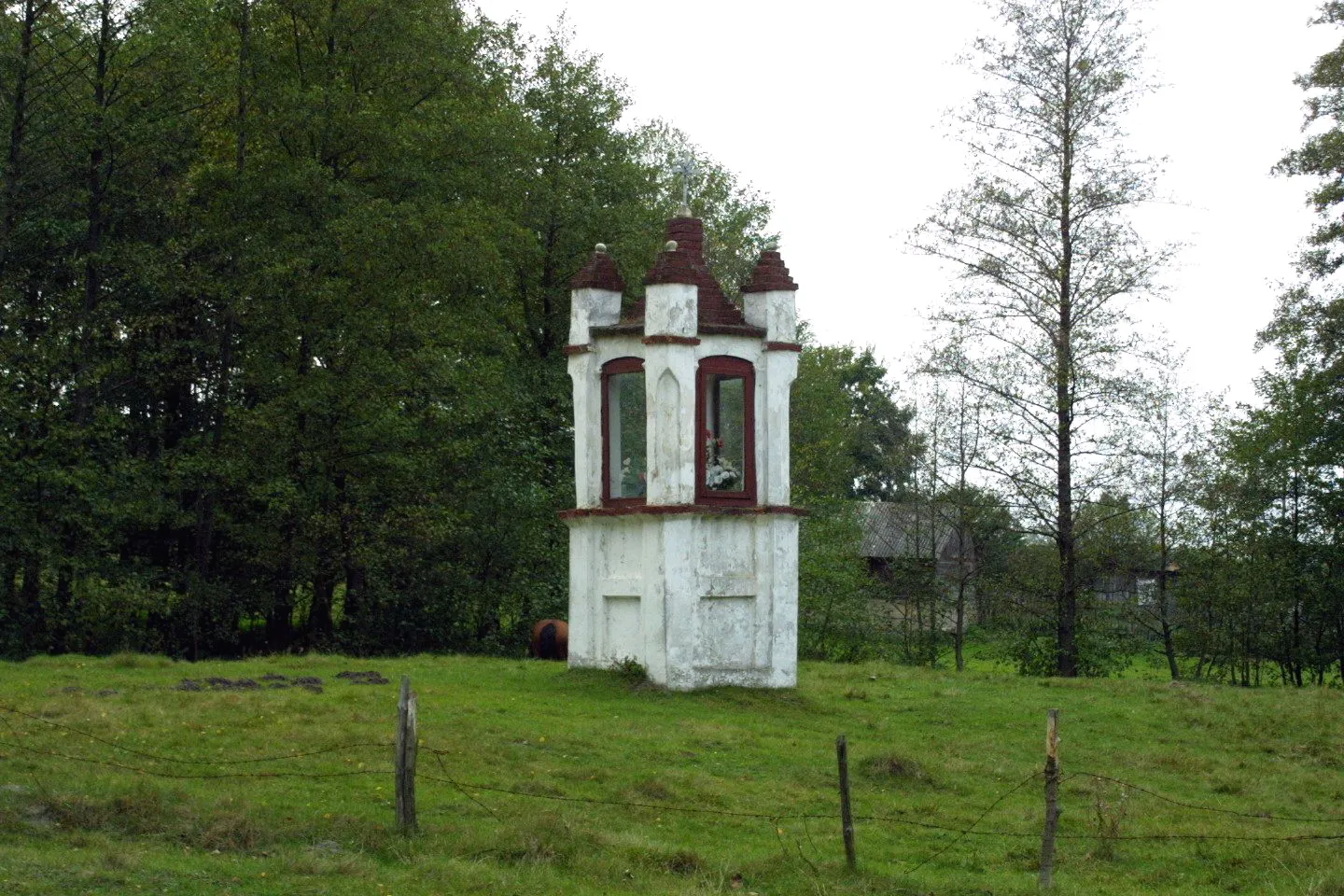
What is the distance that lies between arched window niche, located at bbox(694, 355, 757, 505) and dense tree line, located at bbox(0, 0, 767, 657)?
476 inches

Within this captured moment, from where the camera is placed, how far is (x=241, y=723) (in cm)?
1828

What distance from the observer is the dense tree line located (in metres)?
31.3

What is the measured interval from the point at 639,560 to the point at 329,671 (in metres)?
5.38

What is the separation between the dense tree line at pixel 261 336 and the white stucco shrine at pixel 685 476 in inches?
425

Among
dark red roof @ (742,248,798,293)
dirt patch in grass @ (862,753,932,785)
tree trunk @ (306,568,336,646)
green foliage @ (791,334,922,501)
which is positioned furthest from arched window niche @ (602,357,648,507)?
green foliage @ (791,334,922,501)

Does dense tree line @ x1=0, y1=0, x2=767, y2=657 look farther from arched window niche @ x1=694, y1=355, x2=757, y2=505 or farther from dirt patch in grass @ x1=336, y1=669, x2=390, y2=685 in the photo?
arched window niche @ x1=694, y1=355, x2=757, y2=505

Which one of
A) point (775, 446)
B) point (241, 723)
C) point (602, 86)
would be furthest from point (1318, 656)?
point (241, 723)

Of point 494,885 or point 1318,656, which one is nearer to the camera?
point 494,885

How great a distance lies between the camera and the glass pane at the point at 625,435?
24.6 metres

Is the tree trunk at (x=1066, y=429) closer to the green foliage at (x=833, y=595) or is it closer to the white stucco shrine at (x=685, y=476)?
the green foliage at (x=833, y=595)

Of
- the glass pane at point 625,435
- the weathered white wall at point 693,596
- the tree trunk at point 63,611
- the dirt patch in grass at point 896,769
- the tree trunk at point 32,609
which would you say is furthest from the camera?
the tree trunk at point 32,609

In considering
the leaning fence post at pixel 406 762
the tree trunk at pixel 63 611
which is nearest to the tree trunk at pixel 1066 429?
the tree trunk at pixel 63 611

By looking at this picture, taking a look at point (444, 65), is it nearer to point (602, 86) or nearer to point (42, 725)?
point (602, 86)

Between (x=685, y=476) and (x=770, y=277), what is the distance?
366cm
